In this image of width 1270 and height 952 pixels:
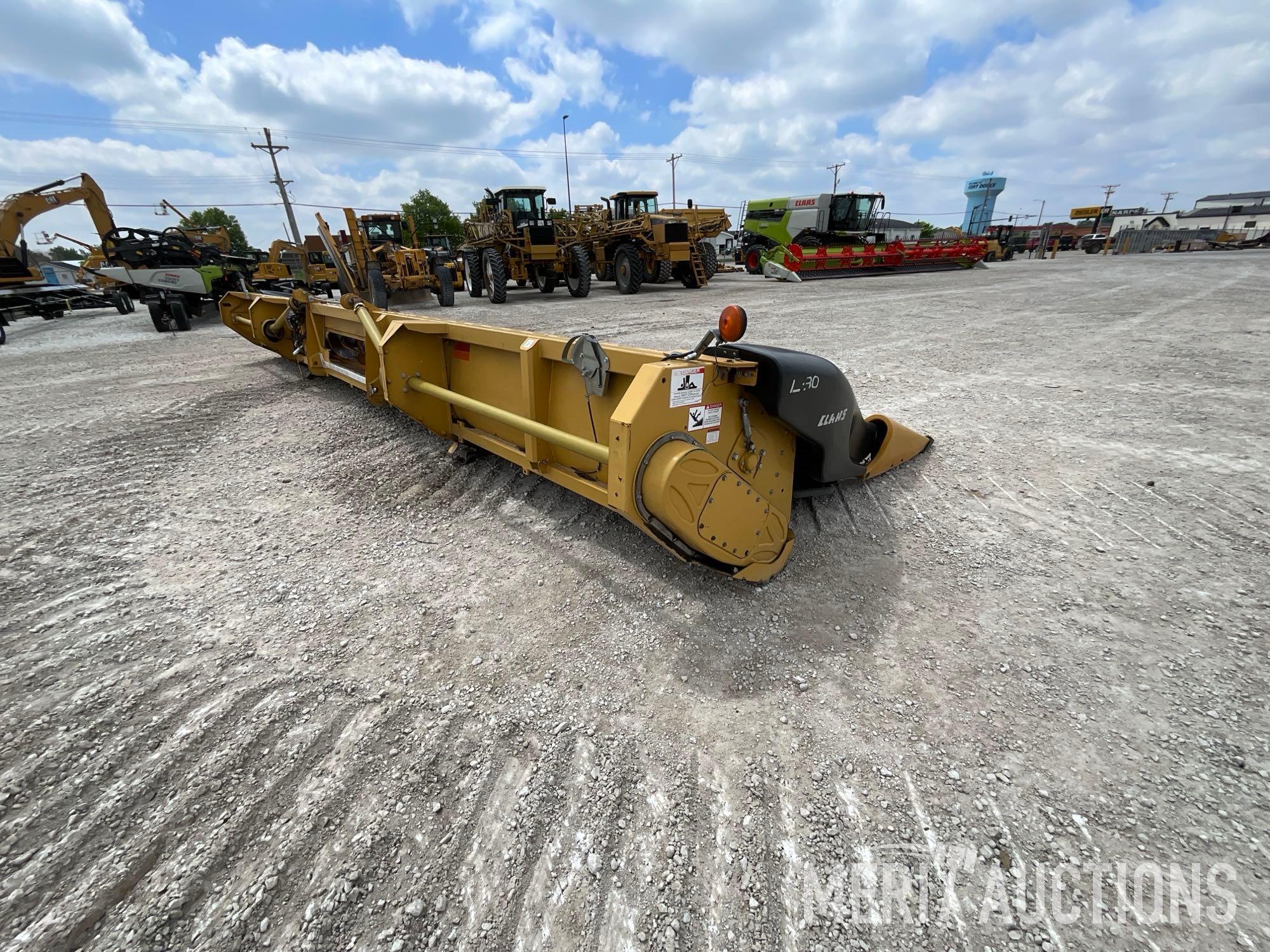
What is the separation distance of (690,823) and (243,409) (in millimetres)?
5475

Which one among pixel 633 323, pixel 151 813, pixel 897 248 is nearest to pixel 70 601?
pixel 151 813

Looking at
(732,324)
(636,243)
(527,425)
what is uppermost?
(636,243)

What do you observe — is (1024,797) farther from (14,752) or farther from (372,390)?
(372,390)

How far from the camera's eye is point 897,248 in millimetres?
20219

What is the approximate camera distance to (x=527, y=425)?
9.39 ft

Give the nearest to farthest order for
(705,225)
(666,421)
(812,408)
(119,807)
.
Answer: (119,807) → (666,421) → (812,408) → (705,225)

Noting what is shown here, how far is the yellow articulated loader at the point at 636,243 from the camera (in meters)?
15.2

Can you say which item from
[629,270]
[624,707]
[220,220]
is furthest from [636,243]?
[220,220]

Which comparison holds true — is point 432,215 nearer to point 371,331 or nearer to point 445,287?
point 445,287

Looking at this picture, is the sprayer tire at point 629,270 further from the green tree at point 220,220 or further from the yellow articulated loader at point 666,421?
the green tree at point 220,220

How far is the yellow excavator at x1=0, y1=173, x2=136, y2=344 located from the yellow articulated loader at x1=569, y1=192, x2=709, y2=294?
1150cm

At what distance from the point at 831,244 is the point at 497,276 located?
15.1m

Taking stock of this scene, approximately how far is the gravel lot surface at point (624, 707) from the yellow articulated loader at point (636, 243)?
494 inches

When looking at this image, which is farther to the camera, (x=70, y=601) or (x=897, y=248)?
(x=897, y=248)
